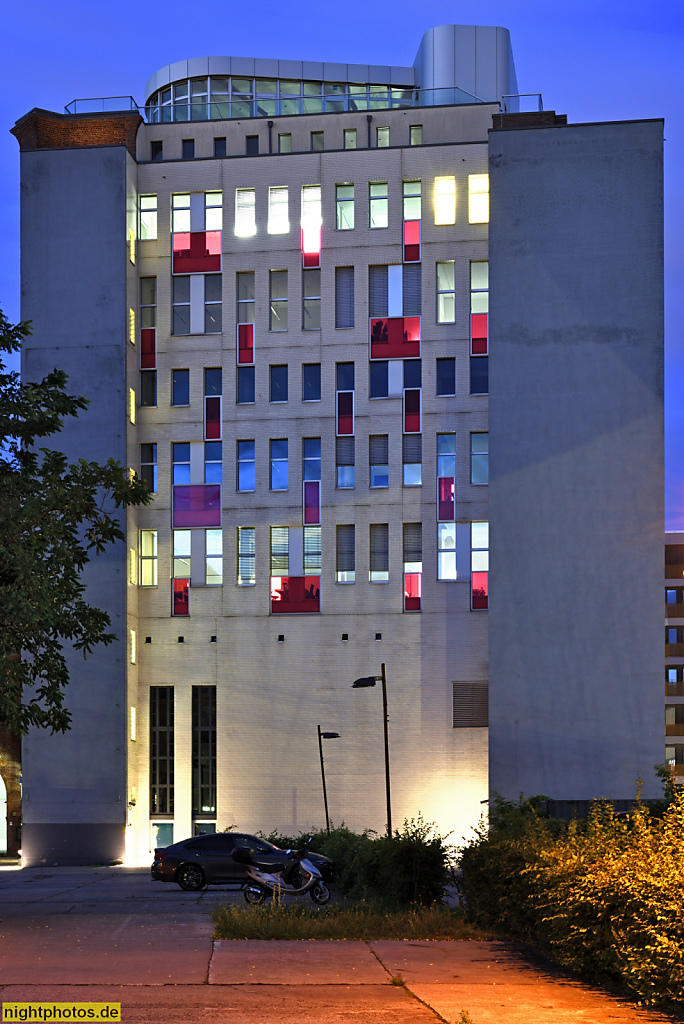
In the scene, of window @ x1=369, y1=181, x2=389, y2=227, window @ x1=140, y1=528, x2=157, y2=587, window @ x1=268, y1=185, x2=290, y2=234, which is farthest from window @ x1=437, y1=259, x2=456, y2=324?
window @ x1=140, y1=528, x2=157, y2=587

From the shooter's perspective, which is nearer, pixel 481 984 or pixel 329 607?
pixel 481 984

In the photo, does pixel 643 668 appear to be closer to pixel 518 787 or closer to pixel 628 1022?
pixel 518 787

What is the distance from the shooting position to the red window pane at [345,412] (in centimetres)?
4694

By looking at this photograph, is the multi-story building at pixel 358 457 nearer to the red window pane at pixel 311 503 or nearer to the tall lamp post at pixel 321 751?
the red window pane at pixel 311 503

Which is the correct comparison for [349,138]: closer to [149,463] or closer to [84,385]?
[84,385]

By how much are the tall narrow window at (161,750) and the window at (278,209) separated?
19.0 meters

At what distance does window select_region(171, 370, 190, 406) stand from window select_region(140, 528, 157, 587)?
5.31 meters

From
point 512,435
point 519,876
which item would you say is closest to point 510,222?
point 512,435

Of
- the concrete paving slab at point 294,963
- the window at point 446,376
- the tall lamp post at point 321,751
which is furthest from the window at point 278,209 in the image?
the concrete paving slab at point 294,963

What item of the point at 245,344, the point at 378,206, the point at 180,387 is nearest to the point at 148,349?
the point at 180,387

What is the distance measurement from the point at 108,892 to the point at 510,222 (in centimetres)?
2890

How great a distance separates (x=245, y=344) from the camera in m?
48.1

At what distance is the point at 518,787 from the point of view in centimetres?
4372

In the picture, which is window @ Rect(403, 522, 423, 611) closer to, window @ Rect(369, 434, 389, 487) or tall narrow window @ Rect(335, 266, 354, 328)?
window @ Rect(369, 434, 389, 487)
